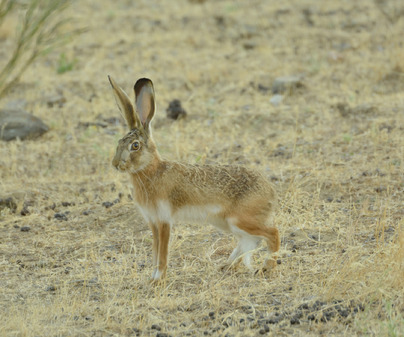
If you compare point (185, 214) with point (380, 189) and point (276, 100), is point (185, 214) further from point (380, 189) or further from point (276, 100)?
point (276, 100)

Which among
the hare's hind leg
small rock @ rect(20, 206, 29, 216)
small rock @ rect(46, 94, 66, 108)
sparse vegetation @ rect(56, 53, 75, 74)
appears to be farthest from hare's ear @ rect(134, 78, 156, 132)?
sparse vegetation @ rect(56, 53, 75, 74)

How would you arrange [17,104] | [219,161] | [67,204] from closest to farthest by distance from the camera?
[67,204] < [219,161] < [17,104]

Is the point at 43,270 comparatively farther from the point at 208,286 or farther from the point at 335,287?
the point at 335,287

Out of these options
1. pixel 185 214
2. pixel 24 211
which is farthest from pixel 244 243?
pixel 24 211

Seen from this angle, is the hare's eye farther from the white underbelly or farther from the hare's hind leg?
the hare's hind leg

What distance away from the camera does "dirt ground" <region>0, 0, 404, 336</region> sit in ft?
15.6

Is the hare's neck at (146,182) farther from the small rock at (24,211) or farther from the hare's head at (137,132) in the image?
the small rock at (24,211)

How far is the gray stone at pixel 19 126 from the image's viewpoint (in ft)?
31.3

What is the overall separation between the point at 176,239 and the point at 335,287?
1861 mm

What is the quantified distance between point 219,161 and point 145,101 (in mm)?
2957

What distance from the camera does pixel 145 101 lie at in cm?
549

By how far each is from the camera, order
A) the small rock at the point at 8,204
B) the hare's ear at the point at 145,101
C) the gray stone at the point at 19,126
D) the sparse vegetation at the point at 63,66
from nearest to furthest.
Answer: the hare's ear at the point at 145,101, the small rock at the point at 8,204, the gray stone at the point at 19,126, the sparse vegetation at the point at 63,66

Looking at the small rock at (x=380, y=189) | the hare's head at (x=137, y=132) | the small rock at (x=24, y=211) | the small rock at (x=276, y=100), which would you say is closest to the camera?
the hare's head at (x=137, y=132)

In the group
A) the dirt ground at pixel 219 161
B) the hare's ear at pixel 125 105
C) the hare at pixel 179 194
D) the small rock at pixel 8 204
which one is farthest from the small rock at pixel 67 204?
the hare's ear at pixel 125 105
